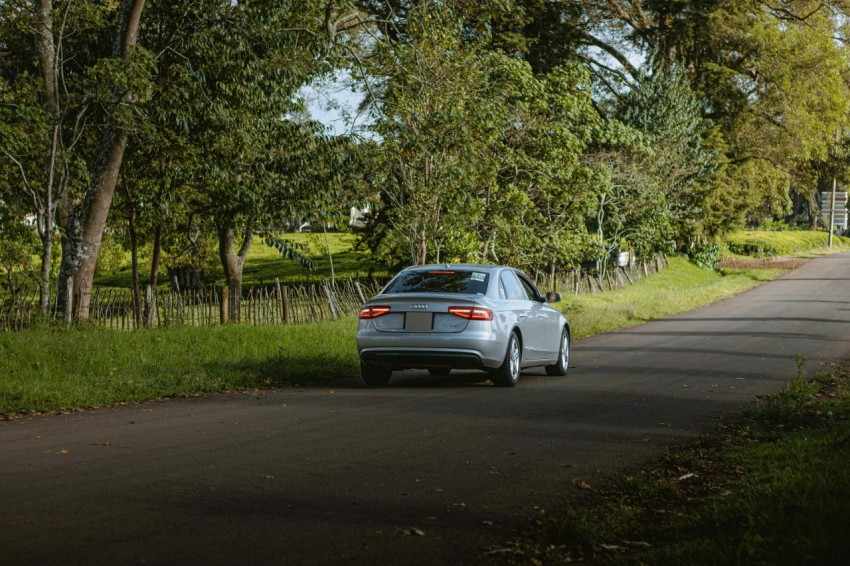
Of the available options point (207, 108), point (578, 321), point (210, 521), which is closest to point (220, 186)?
point (207, 108)

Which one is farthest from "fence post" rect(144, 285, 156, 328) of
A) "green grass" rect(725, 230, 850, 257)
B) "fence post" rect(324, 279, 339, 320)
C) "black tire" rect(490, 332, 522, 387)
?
"green grass" rect(725, 230, 850, 257)

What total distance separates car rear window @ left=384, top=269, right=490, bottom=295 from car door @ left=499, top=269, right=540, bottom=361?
521 mm

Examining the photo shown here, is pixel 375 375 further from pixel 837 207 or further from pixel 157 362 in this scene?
pixel 837 207

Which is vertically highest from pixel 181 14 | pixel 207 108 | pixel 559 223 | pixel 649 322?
pixel 181 14

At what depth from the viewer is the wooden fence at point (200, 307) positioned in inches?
663

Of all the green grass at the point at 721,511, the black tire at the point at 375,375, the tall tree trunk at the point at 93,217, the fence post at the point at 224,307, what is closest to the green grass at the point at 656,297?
the fence post at the point at 224,307

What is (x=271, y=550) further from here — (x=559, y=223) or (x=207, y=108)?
(x=559, y=223)

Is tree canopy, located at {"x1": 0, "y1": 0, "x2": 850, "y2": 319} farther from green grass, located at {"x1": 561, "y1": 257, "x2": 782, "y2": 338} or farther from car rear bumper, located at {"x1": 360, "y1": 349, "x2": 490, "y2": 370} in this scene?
car rear bumper, located at {"x1": 360, "y1": 349, "x2": 490, "y2": 370}

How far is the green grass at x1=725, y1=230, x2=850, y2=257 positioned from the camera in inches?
2554

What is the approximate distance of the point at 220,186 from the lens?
66.0 ft

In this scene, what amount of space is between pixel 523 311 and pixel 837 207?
298ft

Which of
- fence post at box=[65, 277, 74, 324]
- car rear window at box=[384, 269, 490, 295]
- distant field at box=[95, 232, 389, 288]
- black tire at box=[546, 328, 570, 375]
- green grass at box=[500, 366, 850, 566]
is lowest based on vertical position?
distant field at box=[95, 232, 389, 288]

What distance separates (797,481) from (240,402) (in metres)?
7.00

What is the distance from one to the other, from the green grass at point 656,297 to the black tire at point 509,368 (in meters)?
8.99
